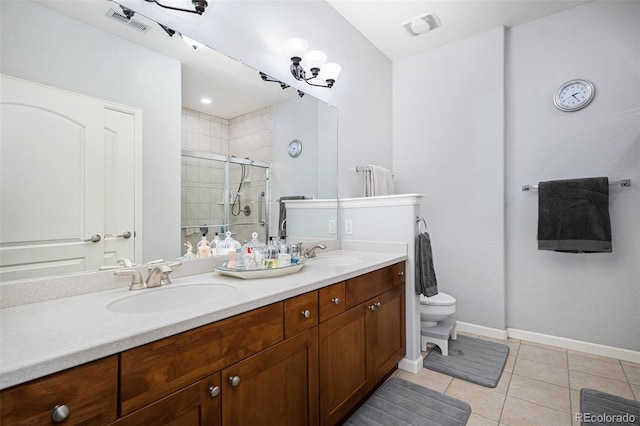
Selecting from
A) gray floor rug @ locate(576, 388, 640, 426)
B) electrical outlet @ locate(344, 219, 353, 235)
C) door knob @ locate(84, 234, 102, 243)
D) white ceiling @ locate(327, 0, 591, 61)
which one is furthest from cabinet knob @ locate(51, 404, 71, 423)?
white ceiling @ locate(327, 0, 591, 61)

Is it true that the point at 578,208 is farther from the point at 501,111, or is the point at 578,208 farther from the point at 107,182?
the point at 107,182

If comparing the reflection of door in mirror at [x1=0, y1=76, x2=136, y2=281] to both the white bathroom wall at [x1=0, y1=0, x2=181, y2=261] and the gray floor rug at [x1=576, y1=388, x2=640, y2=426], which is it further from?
the gray floor rug at [x1=576, y1=388, x2=640, y2=426]

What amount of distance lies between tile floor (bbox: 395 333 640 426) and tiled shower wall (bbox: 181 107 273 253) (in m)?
1.54

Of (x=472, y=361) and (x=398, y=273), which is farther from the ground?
(x=398, y=273)

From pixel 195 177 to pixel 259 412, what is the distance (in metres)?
1.05

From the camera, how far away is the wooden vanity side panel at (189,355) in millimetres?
716

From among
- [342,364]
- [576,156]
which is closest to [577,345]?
[576,156]

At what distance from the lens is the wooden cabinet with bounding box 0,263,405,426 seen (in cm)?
64

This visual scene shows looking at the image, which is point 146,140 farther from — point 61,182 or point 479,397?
point 479,397

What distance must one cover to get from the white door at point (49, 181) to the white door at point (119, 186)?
0.02 metres

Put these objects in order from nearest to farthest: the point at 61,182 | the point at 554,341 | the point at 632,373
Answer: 1. the point at 61,182
2. the point at 632,373
3. the point at 554,341

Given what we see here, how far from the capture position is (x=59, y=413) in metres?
0.60

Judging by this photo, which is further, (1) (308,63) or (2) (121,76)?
(1) (308,63)

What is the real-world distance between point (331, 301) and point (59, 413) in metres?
0.97
